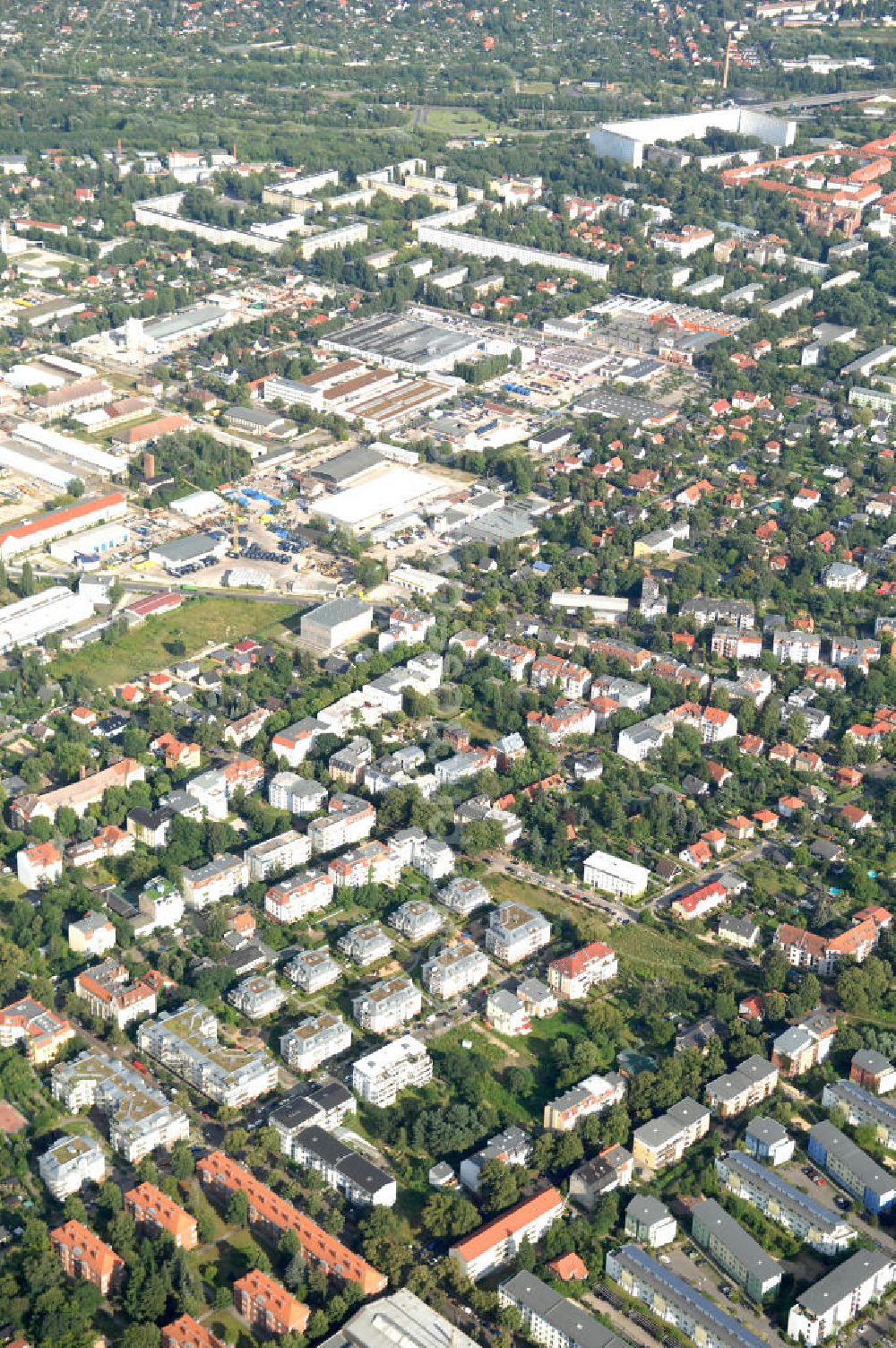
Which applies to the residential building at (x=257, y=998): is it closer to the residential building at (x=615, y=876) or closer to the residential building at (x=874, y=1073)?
the residential building at (x=615, y=876)

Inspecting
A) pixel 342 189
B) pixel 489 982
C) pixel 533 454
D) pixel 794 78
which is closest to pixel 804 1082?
pixel 489 982

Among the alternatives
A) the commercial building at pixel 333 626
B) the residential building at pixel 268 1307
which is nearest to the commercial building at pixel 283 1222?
the residential building at pixel 268 1307

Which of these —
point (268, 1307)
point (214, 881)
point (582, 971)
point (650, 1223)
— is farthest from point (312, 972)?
point (650, 1223)

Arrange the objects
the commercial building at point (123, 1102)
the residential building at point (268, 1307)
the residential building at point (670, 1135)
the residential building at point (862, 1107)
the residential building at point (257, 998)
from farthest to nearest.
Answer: the residential building at point (257, 998) < the residential building at point (862, 1107) < the residential building at point (670, 1135) < the commercial building at point (123, 1102) < the residential building at point (268, 1307)

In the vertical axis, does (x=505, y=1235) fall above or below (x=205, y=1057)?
below

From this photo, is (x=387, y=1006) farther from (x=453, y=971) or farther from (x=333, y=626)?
(x=333, y=626)

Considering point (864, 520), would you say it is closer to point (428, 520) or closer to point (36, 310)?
point (428, 520)
